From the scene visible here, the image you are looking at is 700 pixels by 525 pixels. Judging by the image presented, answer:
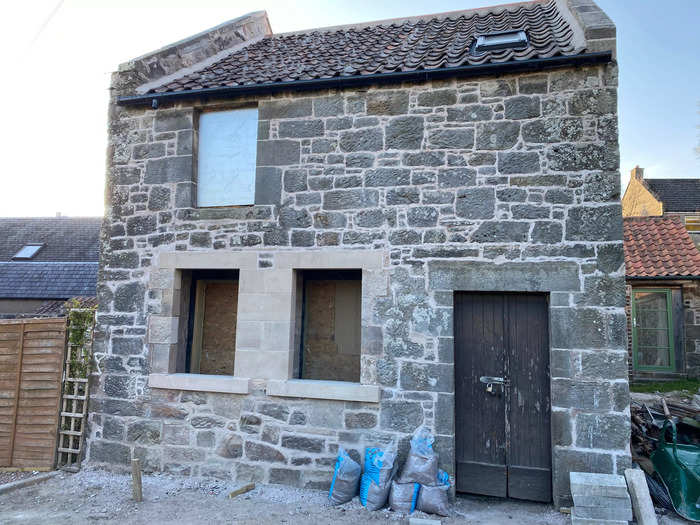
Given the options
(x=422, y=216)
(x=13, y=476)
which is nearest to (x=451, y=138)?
(x=422, y=216)

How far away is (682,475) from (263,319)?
4.61 m

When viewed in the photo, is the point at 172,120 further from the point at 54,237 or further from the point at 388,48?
the point at 54,237

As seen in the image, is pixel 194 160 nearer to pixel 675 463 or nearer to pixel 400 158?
pixel 400 158

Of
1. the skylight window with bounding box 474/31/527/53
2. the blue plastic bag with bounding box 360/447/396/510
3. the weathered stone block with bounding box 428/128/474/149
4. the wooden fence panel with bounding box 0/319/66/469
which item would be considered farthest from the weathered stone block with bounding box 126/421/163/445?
the skylight window with bounding box 474/31/527/53

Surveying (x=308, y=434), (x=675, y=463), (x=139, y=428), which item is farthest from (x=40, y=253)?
(x=675, y=463)

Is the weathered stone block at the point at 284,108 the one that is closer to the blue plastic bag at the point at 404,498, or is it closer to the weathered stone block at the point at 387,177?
the weathered stone block at the point at 387,177

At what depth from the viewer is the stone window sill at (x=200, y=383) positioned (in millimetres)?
5352

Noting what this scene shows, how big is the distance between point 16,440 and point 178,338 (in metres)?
2.51

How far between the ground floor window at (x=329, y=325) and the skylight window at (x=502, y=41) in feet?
10.6

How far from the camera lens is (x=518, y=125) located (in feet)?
16.6

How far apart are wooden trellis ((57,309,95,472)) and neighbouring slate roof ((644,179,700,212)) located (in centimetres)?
1820

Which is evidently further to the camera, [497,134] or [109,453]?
[109,453]

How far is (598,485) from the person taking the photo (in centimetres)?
418

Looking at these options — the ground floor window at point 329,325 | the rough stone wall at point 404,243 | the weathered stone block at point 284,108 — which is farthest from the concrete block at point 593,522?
the weathered stone block at point 284,108
